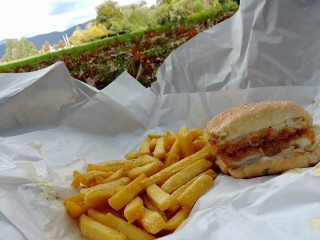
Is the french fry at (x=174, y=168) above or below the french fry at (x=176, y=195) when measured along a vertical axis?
above

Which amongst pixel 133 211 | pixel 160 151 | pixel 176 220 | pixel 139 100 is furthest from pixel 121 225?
pixel 139 100

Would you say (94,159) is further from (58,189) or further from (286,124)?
(286,124)

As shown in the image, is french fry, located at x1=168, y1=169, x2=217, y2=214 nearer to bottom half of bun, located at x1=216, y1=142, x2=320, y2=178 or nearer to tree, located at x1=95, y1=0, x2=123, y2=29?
bottom half of bun, located at x1=216, y1=142, x2=320, y2=178

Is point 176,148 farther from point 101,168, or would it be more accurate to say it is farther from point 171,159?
point 101,168

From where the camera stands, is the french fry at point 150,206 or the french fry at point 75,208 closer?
the french fry at point 150,206

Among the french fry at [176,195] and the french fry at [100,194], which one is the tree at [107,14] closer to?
the french fry at [100,194]

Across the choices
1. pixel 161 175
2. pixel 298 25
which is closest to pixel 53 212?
pixel 161 175

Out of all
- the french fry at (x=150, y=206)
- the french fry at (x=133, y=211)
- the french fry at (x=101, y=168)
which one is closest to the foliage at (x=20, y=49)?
the french fry at (x=101, y=168)

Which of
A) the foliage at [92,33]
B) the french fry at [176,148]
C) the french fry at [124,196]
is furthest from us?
the foliage at [92,33]
